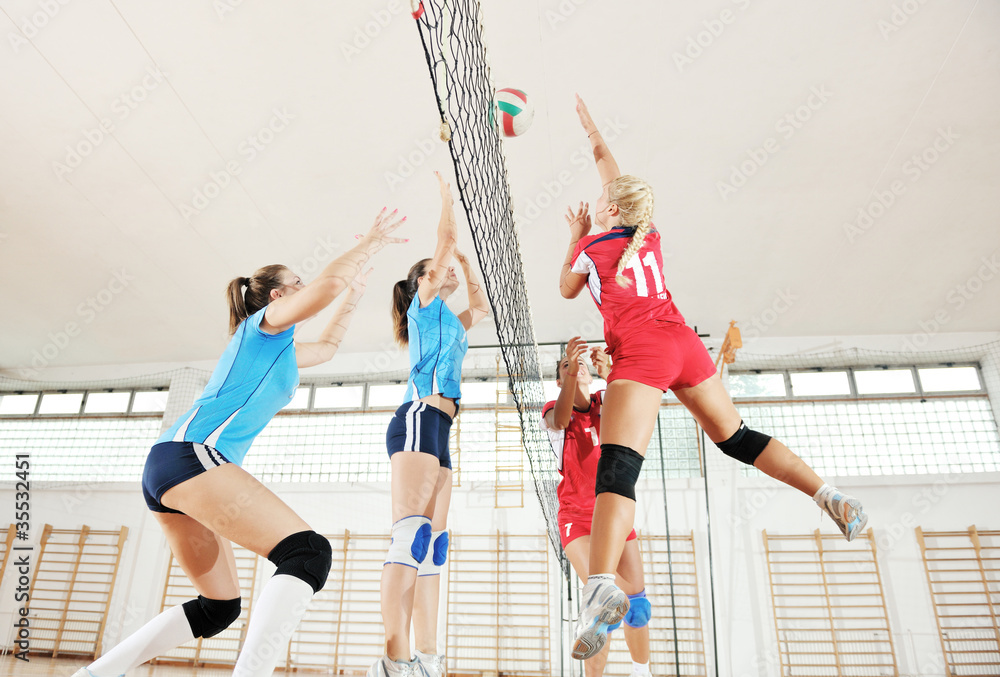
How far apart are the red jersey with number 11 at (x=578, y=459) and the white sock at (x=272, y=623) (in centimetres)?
217

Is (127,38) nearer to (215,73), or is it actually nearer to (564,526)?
(215,73)

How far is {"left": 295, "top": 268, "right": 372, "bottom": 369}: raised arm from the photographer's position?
2.95m

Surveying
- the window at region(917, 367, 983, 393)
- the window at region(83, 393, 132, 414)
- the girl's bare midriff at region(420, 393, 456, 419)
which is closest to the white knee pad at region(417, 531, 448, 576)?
the girl's bare midriff at region(420, 393, 456, 419)

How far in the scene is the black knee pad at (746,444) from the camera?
2.37 meters

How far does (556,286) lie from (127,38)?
19.0 ft

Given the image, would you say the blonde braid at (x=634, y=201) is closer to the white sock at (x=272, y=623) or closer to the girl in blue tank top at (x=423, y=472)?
the girl in blue tank top at (x=423, y=472)

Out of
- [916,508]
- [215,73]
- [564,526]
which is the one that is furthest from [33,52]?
[916,508]

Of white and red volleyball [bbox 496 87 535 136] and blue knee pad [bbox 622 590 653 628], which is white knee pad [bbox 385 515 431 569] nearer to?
blue knee pad [bbox 622 590 653 628]

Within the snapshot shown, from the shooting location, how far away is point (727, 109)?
582 cm
